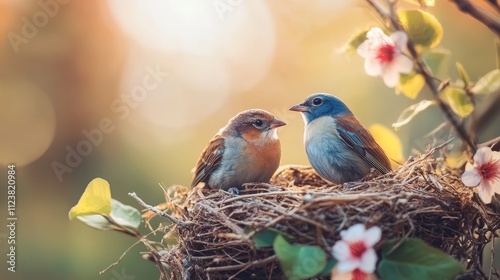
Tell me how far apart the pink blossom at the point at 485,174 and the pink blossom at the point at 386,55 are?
329 millimetres

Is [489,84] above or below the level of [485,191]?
above

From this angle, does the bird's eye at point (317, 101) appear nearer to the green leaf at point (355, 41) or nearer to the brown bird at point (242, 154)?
the brown bird at point (242, 154)

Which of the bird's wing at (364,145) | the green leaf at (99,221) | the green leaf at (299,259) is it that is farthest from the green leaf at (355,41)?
the green leaf at (99,221)

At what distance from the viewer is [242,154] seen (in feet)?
9.21

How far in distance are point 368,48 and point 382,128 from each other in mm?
914

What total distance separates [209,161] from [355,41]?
1.18 m

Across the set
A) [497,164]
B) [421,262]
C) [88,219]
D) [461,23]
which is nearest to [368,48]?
[497,164]

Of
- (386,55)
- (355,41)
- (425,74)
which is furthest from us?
(355,41)

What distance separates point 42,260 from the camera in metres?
3.19

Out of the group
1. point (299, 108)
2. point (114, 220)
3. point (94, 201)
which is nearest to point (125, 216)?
point (114, 220)

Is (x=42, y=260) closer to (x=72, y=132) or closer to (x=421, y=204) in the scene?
(x=72, y=132)

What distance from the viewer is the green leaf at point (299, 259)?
1.41 m

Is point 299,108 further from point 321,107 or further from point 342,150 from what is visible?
point 342,150

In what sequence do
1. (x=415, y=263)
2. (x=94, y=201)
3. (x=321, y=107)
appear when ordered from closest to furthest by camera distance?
(x=415, y=263), (x=94, y=201), (x=321, y=107)
